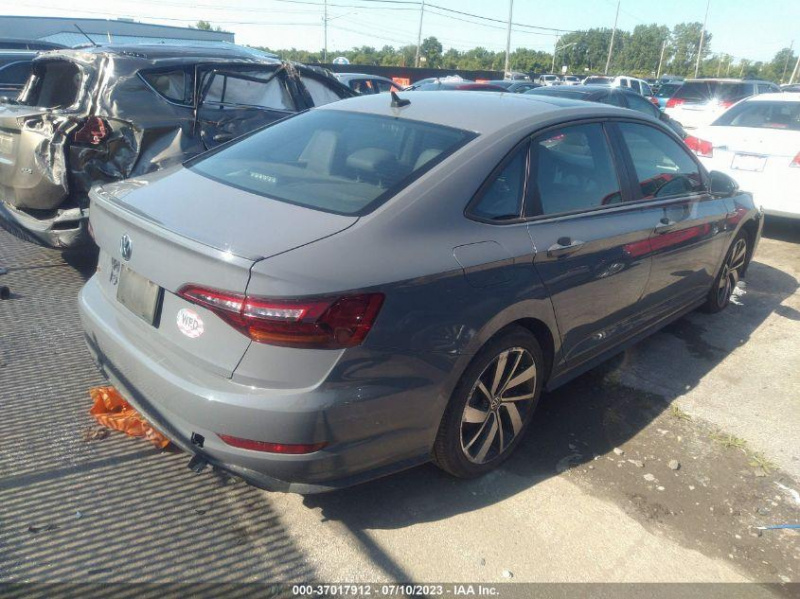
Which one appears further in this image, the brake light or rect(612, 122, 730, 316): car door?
rect(612, 122, 730, 316): car door

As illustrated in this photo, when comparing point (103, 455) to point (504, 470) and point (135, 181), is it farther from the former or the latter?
point (504, 470)

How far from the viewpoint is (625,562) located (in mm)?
2588

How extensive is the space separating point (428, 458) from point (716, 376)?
2555 mm

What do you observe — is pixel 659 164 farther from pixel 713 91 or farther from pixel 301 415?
pixel 713 91

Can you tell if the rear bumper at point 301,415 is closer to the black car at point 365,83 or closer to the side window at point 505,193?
the side window at point 505,193

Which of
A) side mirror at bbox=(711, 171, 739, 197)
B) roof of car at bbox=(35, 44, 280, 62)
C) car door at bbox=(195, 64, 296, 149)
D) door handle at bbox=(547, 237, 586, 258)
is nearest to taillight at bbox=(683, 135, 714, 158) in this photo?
side mirror at bbox=(711, 171, 739, 197)

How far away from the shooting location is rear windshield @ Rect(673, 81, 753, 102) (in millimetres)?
16250

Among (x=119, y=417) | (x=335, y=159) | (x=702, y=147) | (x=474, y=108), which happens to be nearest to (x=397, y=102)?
(x=474, y=108)

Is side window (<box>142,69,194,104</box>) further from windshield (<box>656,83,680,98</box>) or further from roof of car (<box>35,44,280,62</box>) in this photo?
windshield (<box>656,83,680,98</box>)

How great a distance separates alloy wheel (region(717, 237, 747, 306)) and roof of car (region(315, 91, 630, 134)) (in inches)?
78.9

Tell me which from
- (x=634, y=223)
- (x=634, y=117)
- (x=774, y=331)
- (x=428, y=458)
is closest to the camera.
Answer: (x=428, y=458)

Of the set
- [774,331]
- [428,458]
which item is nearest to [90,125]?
[428,458]

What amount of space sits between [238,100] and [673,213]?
12.4 ft

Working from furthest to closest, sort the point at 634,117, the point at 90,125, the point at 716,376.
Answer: the point at 90,125
the point at 716,376
the point at 634,117
